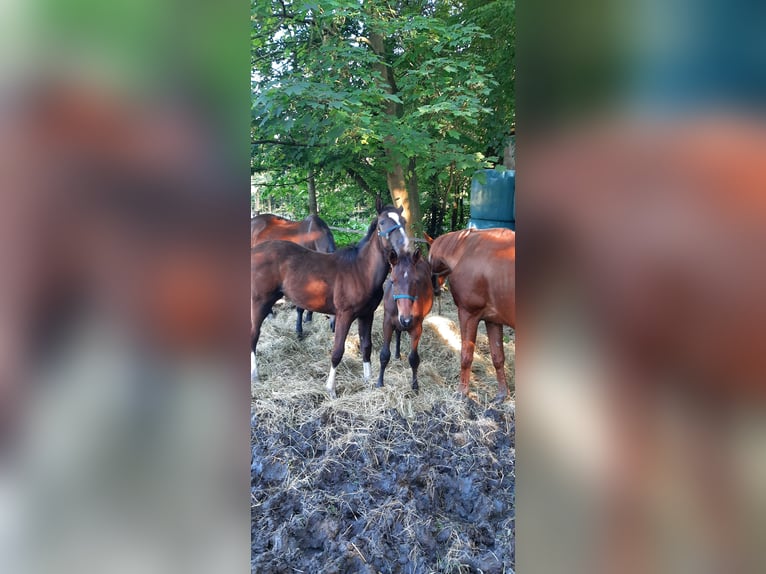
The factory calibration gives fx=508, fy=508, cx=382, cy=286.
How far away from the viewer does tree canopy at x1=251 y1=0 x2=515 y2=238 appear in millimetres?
5078

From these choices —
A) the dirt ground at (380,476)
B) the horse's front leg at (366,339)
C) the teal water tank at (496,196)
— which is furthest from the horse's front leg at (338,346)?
the teal water tank at (496,196)

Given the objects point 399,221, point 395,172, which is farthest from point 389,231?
point 395,172

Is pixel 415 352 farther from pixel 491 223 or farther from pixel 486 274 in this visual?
pixel 491 223

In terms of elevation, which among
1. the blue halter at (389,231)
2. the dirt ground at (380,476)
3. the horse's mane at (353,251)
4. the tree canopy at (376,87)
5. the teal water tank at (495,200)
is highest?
the tree canopy at (376,87)

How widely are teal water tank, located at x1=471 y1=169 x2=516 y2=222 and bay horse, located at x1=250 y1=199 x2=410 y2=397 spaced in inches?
97.4

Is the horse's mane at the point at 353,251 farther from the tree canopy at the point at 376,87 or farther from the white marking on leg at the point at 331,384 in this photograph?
the white marking on leg at the point at 331,384

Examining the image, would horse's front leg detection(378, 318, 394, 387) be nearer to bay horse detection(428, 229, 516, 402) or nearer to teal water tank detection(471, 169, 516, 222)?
bay horse detection(428, 229, 516, 402)

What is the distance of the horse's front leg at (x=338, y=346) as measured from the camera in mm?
4703

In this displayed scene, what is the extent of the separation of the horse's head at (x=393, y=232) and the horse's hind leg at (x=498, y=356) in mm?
1066
